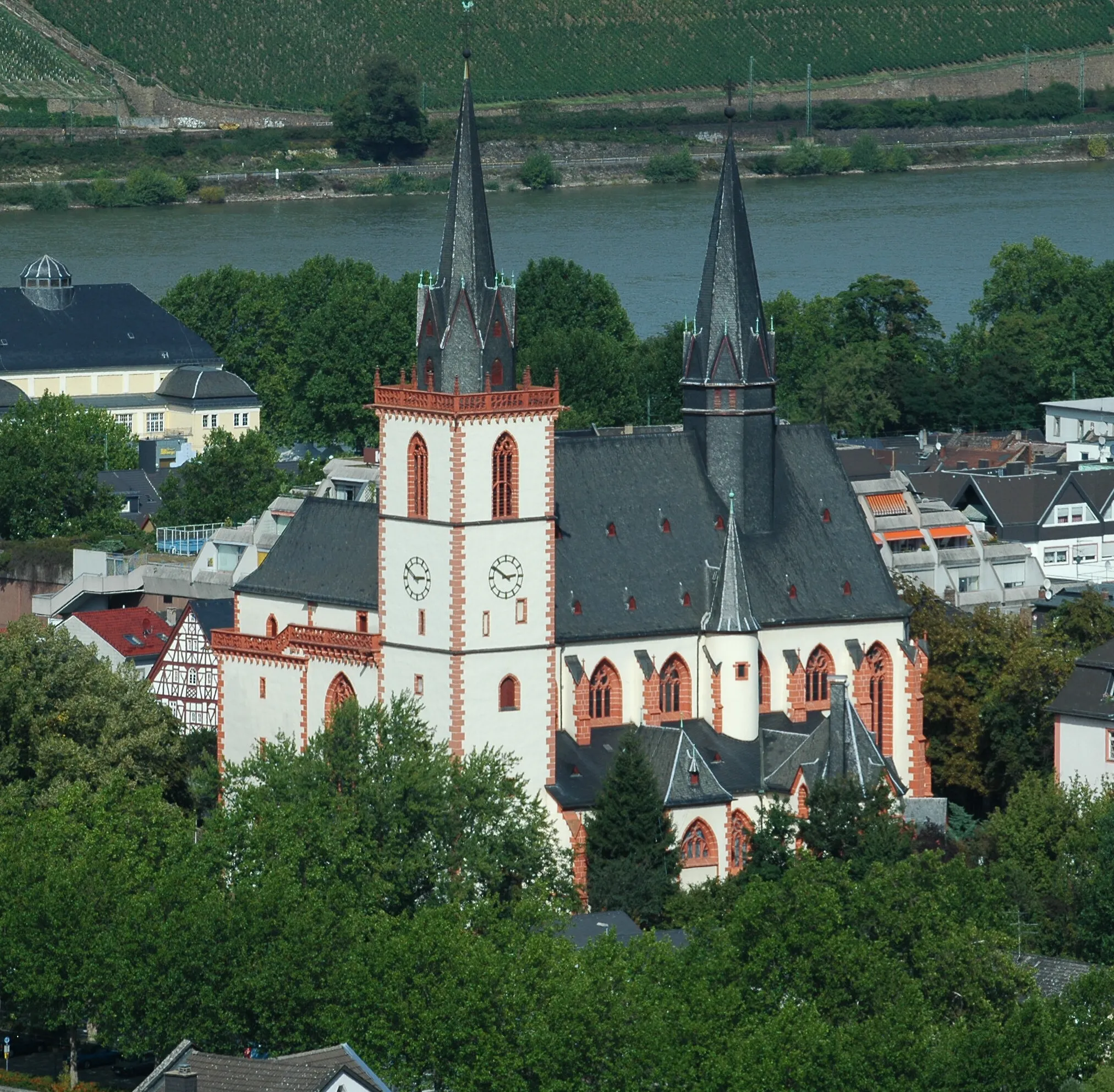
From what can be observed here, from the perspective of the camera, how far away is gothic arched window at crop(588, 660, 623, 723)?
207ft

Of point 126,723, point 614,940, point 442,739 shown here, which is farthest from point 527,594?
point 614,940

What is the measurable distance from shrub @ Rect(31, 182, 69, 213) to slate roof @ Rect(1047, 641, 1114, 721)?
12495 centimetres

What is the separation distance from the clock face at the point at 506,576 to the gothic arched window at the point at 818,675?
19.3 feet

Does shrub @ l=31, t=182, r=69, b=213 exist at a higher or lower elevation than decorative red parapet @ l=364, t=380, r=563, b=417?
higher

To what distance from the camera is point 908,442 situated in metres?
106

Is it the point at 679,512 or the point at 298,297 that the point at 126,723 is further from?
the point at 298,297

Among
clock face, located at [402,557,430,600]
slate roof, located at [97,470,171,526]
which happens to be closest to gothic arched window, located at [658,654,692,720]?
clock face, located at [402,557,430,600]

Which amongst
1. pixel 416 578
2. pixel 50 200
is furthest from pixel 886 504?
pixel 50 200

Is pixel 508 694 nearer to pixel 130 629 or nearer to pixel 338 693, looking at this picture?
pixel 338 693

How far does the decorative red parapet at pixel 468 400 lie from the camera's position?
60906 millimetres

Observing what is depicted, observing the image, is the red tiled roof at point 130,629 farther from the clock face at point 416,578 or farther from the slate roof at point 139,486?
the slate roof at point 139,486

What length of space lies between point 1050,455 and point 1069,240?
58704mm

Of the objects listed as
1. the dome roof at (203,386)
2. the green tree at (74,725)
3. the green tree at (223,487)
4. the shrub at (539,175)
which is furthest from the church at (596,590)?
the shrub at (539,175)

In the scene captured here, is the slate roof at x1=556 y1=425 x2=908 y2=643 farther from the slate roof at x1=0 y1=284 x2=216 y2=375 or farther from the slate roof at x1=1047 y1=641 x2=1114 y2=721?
the slate roof at x1=0 y1=284 x2=216 y2=375
